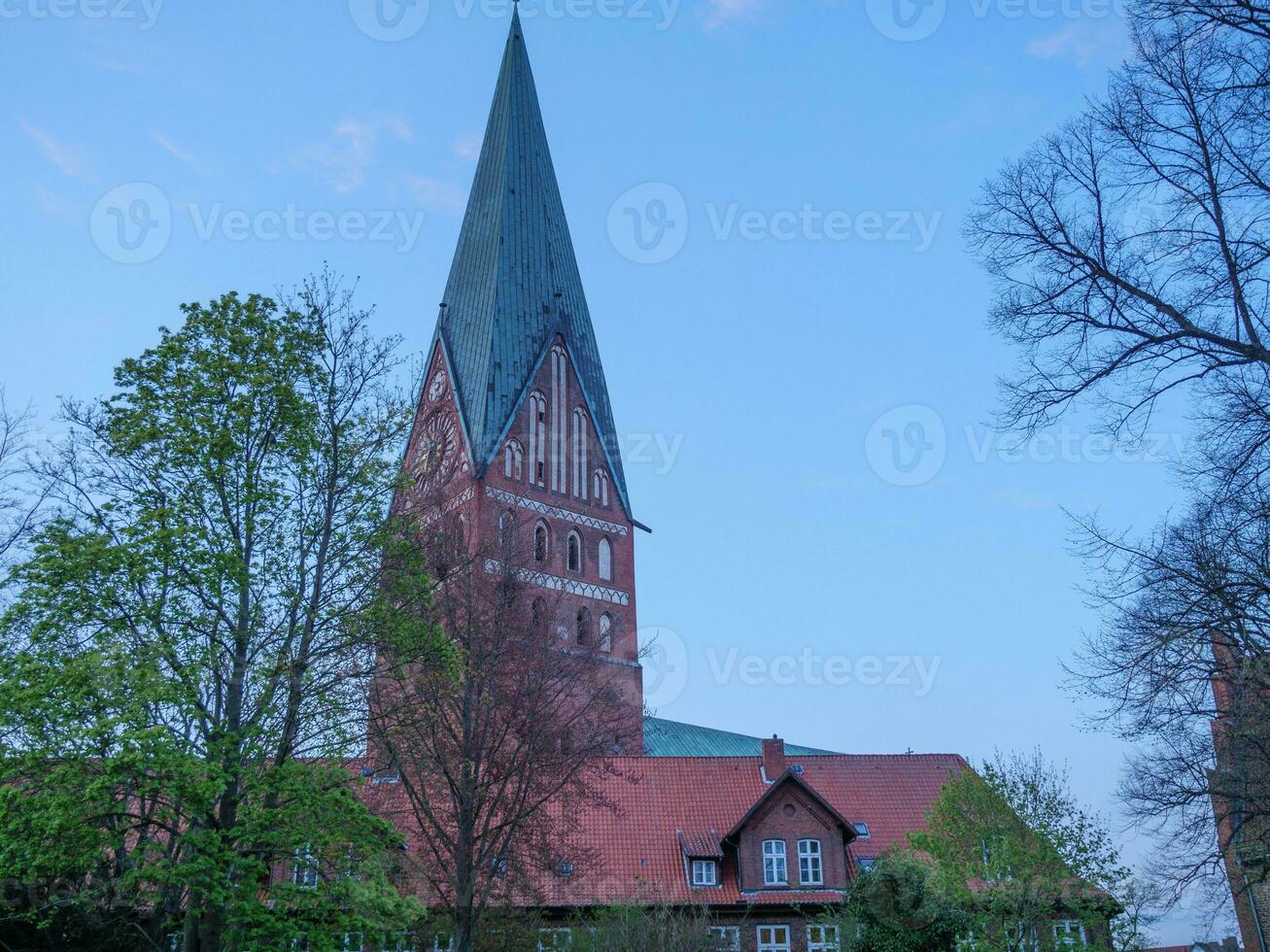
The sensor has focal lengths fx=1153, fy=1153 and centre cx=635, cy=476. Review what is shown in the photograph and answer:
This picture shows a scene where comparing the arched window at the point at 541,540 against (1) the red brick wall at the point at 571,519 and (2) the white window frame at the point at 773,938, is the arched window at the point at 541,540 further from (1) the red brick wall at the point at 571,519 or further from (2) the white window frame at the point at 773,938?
(2) the white window frame at the point at 773,938

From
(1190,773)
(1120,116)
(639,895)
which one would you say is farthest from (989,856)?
(1120,116)

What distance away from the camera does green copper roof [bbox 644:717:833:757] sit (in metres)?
54.2

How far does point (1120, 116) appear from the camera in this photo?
11.1 meters

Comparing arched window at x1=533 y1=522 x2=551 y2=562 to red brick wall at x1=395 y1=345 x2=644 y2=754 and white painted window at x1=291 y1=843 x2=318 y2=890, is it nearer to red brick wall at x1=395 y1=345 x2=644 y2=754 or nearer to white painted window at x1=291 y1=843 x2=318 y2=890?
red brick wall at x1=395 y1=345 x2=644 y2=754

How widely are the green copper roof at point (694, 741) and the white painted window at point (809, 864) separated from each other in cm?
2209

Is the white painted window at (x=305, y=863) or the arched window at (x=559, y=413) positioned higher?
the arched window at (x=559, y=413)

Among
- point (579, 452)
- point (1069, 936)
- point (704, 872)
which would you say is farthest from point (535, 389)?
point (1069, 936)

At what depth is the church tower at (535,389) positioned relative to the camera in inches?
1932

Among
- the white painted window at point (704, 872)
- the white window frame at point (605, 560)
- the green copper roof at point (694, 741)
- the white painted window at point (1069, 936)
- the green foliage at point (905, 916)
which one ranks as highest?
the white window frame at point (605, 560)

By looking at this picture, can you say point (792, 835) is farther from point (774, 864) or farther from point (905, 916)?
point (905, 916)

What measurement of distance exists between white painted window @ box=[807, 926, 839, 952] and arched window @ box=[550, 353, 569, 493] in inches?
1028

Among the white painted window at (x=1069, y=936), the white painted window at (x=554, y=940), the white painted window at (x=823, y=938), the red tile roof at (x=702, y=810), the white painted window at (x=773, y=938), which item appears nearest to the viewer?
the white painted window at (x=1069, y=936)

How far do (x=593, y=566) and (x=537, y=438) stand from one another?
6230mm

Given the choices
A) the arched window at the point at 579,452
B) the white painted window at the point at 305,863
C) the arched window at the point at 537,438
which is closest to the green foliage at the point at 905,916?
the white painted window at the point at 305,863
